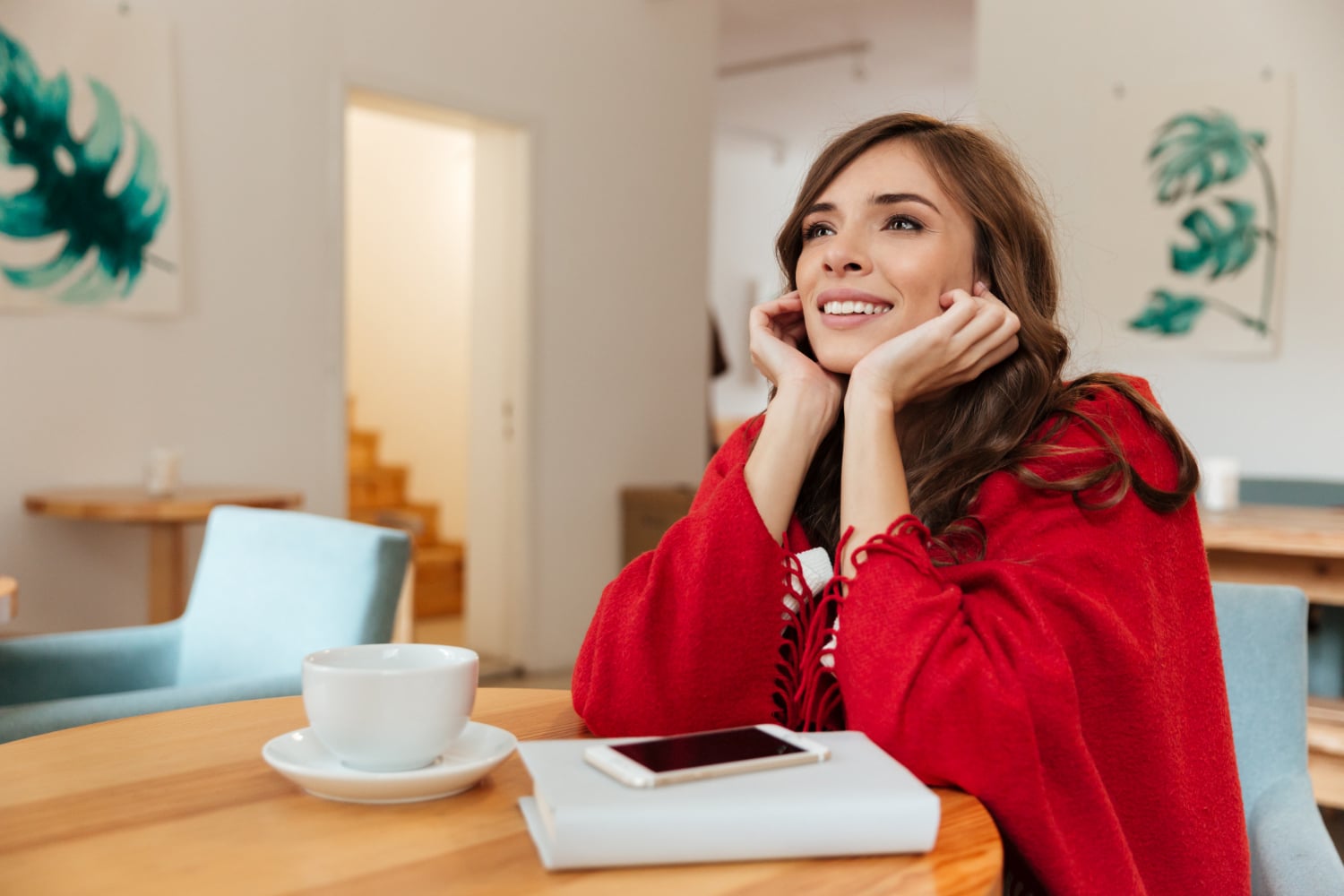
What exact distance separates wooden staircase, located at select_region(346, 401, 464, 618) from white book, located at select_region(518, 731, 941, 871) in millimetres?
5073

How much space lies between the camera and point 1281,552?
263 centimetres

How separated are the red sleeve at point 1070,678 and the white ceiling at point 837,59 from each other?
436 centimetres

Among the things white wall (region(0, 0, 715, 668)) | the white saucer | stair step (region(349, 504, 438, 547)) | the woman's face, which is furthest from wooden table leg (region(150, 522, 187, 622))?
stair step (region(349, 504, 438, 547))

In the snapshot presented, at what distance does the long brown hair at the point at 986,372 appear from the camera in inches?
44.0

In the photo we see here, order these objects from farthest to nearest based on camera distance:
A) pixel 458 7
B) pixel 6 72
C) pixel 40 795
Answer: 1. pixel 458 7
2. pixel 6 72
3. pixel 40 795

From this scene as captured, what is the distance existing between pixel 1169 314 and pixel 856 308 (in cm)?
332

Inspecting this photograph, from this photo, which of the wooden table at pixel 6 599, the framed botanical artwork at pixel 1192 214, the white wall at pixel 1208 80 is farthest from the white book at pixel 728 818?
the framed botanical artwork at pixel 1192 214

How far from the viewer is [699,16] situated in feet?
17.2

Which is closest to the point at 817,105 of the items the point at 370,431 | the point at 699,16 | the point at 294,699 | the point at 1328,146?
the point at 699,16

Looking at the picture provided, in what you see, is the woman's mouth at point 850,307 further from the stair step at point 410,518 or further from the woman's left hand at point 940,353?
the stair step at point 410,518

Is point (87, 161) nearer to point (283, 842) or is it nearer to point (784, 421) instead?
point (784, 421)

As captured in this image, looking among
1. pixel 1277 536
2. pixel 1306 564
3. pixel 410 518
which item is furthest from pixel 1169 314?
pixel 410 518

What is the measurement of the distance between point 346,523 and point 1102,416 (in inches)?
46.4

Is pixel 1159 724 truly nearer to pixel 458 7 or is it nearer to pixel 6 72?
pixel 6 72
